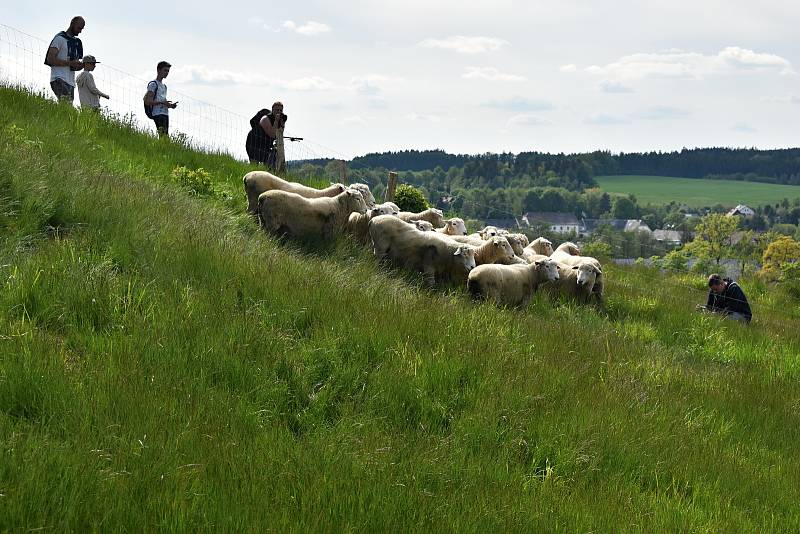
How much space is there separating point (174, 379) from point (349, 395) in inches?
52.0

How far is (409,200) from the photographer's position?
2144cm

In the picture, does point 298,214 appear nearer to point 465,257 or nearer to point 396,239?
point 396,239

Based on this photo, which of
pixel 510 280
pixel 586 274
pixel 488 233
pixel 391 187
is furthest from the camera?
pixel 391 187

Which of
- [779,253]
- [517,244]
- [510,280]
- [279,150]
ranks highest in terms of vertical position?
[279,150]

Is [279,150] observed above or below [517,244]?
above

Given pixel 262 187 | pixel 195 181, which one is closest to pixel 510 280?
pixel 262 187

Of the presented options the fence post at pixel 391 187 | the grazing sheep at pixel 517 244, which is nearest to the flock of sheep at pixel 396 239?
the grazing sheep at pixel 517 244

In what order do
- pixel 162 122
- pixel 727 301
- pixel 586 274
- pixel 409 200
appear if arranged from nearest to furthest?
pixel 586 274, pixel 727 301, pixel 162 122, pixel 409 200

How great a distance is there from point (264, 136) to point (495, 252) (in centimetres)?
813

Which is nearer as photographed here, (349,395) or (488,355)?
(349,395)

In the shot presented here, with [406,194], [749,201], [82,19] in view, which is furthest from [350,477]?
[749,201]

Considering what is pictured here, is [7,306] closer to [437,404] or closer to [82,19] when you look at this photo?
[437,404]

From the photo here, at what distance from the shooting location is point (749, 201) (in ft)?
632

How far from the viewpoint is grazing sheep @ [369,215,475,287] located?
12070 millimetres
